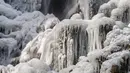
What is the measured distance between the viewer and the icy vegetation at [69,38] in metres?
13.4

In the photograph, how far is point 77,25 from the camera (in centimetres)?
1612

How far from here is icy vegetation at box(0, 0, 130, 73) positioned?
527 inches

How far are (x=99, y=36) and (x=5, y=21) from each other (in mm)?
8098

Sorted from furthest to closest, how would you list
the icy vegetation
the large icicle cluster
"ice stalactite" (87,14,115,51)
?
the large icicle cluster
"ice stalactite" (87,14,115,51)
the icy vegetation

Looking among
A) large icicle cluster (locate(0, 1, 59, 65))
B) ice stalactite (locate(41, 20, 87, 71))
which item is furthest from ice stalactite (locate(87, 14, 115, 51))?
large icicle cluster (locate(0, 1, 59, 65))

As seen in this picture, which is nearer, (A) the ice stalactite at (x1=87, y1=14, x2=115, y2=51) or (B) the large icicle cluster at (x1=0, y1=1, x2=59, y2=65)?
(A) the ice stalactite at (x1=87, y1=14, x2=115, y2=51)

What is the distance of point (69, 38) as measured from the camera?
1611 centimetres

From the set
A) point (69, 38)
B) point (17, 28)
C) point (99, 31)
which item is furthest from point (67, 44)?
point (17, 28)

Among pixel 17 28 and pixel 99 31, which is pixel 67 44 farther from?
→ pixel 17 28

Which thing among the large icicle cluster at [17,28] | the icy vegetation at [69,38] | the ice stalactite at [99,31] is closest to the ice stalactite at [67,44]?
the icy vegetation at [69,38]

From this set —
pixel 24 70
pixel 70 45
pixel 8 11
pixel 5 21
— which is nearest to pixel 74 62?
pixel 70 45

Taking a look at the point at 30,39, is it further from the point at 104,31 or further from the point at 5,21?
the point at 104,31

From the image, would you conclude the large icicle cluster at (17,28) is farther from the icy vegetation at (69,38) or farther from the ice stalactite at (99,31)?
the ice stalactite at (99,31)

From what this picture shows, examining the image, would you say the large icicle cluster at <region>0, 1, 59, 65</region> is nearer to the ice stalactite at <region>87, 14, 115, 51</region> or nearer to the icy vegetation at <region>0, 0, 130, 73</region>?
the icy vegetation at <region>0, 0, 130, 73</region>
